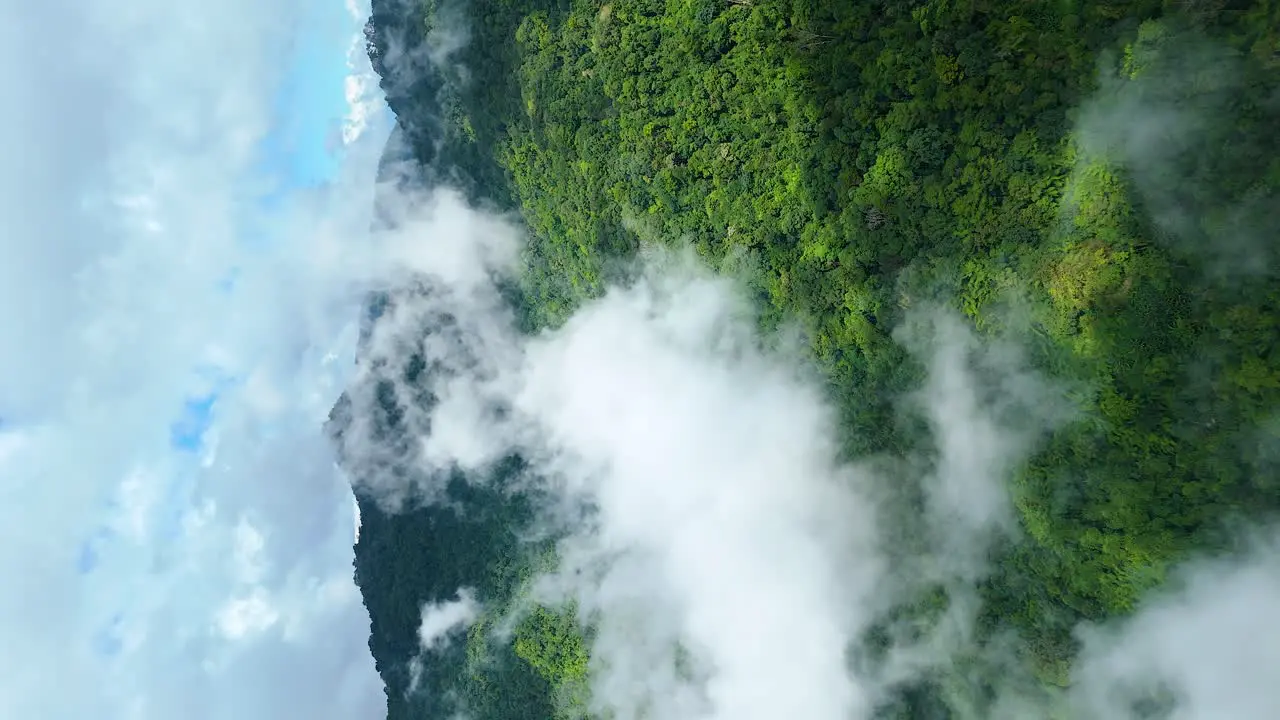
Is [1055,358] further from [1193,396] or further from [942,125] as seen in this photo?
[942,125]

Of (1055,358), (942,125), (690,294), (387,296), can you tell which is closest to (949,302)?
(1055,358)

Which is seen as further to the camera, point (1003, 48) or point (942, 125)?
point (942, 125)

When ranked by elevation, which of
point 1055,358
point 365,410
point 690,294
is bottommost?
point 1055,358

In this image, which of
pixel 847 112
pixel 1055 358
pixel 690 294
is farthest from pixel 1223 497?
pixel 690 294

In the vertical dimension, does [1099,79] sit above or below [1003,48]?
below

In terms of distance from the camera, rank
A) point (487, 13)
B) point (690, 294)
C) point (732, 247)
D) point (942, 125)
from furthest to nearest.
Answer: point (487, 13) < point (690, 294) < point (732, 247) < point (942, 125)


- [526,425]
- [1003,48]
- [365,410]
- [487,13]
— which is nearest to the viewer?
[1003,48]
